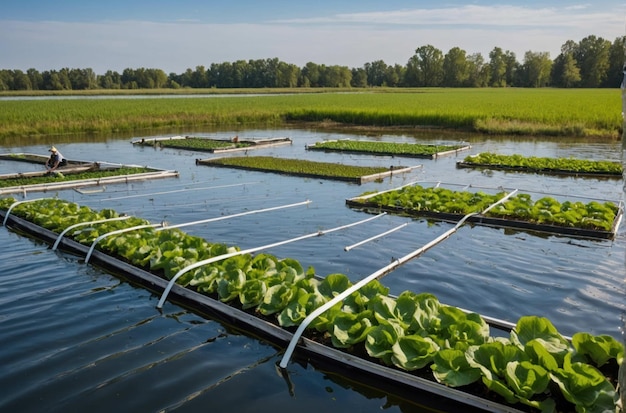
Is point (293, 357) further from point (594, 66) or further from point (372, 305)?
point (594, 66)

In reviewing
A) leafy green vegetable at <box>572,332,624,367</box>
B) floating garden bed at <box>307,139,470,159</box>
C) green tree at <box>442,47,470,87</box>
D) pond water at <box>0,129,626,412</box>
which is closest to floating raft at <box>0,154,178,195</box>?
pond water at <box>0,129,626,412</box>

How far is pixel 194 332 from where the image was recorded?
5539mm

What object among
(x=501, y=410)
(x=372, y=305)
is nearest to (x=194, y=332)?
(x=372, y=305)

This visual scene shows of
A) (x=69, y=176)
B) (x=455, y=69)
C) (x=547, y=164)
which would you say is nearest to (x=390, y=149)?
(x=547, y=164)

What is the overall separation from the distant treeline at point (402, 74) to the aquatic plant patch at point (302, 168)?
266 ft

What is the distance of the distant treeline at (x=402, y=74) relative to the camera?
296 ft

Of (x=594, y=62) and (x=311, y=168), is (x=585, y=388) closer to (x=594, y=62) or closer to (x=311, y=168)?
(x=311, y=168)

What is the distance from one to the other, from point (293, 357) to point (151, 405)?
1332 mm

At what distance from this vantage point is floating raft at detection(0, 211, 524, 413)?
13.2 feet

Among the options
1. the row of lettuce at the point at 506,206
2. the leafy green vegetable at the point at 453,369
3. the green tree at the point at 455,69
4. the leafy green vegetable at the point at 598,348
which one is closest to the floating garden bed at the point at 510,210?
the row of lettuce at the point at 506,206

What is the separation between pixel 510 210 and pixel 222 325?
650 cm

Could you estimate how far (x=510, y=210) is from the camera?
1000 cm

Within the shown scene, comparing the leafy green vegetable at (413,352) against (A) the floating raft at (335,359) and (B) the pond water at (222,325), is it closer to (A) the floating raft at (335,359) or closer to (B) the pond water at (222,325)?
(A) the floating raft at (335,359)

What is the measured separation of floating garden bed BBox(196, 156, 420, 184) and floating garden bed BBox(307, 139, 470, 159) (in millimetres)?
3098
